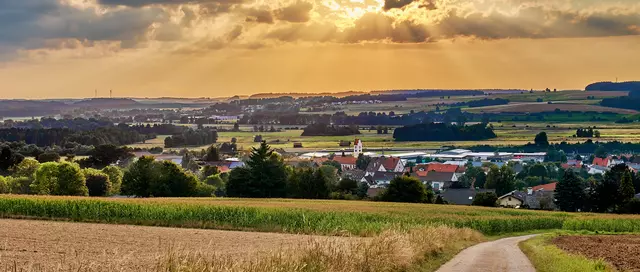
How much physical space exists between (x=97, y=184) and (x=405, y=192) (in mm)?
36750

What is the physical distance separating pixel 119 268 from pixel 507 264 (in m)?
14.9

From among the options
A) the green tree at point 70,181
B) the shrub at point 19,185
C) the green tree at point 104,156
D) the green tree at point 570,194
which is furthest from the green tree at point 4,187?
the green tree at point 570,194

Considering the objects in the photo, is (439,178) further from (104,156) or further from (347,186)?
(347,186)

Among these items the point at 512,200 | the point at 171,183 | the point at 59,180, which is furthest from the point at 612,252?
the point at 512,200

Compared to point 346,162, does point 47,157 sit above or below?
above

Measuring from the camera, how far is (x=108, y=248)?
2772 cm

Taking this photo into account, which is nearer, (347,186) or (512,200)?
(347,186)

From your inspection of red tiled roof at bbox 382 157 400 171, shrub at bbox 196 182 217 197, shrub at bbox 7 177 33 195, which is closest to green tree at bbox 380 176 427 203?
shrub at bbox 196 182 217 197

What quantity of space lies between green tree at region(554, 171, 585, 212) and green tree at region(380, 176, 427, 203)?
56.9 ft

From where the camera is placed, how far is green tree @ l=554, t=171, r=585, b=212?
96.0 metres

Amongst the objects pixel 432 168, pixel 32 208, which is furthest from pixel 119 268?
pixel 432 168

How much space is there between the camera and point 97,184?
323 ft

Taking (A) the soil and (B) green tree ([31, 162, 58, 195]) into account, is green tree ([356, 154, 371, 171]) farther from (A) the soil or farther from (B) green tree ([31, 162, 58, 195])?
(A) the soil

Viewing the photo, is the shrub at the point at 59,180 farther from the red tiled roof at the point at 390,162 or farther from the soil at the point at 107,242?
the red tiled roof at the point at 390,162
